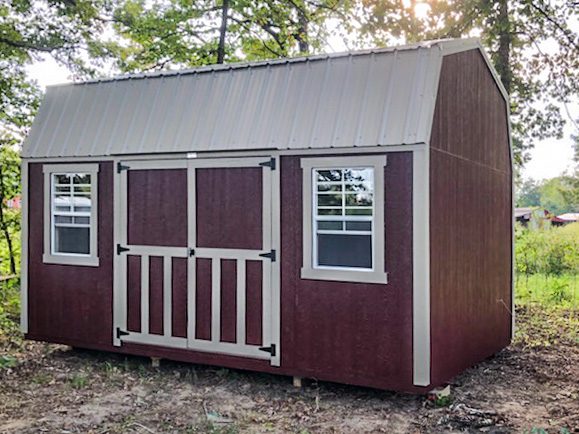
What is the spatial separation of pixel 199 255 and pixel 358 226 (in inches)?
64.1

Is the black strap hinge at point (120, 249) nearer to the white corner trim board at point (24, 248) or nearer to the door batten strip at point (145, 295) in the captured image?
the door batten strip at point (145, 295)

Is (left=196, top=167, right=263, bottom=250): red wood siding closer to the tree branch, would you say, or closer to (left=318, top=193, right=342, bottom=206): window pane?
(left=318, top=193, right=342, bottom=206): window pane

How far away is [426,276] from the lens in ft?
16.2

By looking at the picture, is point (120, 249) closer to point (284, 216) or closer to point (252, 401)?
point (284, 216)

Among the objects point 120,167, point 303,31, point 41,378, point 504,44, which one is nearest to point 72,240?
point 120,167

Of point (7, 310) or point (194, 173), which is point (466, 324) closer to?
point (194, 173)

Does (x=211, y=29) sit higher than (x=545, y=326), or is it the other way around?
(x=211, y=29)

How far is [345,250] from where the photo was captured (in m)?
5.30

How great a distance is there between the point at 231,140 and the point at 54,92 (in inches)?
103

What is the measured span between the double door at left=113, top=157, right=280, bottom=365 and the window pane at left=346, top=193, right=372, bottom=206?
2.27 ft

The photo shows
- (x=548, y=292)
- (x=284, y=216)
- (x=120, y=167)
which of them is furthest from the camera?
(x=548, y=292)

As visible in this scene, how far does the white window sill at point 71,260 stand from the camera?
21.4 ft

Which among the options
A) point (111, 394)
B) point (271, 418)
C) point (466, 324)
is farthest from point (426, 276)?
point (111, 394)

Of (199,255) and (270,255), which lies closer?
(270,255)
